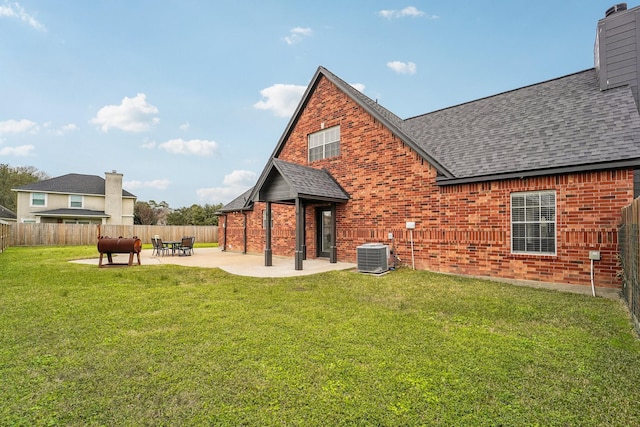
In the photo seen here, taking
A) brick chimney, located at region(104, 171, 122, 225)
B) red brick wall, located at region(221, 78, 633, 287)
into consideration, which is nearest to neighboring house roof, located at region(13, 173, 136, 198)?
brick chimney, located at region(104, 171, 122, 225)

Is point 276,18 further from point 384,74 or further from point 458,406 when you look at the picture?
point 458,406

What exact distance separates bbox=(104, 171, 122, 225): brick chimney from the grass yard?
2830 centimetres

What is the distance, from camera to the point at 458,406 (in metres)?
2.50

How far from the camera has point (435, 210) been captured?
9.47 meters

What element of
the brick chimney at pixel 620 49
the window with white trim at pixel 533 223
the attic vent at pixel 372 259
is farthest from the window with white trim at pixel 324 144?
the brick chimney at pixel 620 49

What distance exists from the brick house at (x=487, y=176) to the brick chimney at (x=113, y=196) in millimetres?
25850

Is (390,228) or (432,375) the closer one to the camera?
(432,375)

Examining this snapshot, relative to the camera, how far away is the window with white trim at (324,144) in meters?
12.8

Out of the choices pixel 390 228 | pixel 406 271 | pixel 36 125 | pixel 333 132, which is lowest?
pixel 406 271

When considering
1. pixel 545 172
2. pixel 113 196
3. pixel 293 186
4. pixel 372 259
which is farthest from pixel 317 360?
pixel 113 196

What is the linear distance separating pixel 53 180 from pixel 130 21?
85.6 ft

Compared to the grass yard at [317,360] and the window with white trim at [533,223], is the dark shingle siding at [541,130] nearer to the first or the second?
the window with white trim at [533,223]

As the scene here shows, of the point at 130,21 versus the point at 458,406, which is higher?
the point at 130,21

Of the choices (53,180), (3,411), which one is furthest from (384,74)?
(53,180)
